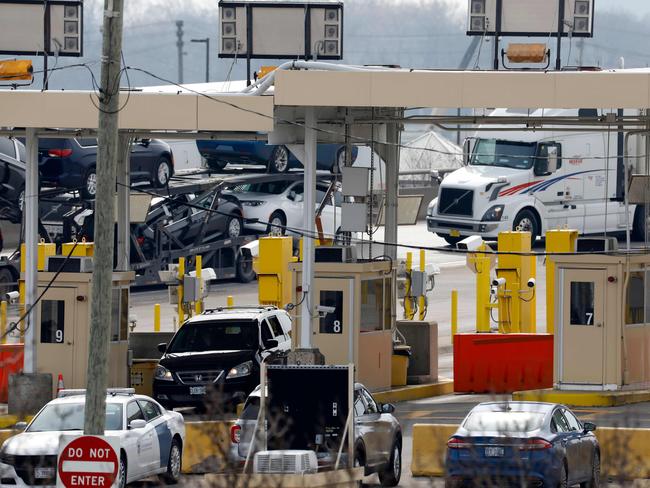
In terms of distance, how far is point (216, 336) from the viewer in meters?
25.8

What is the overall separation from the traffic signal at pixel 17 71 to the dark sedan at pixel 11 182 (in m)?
13.9

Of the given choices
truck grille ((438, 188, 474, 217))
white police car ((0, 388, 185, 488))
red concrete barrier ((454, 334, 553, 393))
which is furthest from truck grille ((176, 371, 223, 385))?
truck grille ((438, 188, 474, 217))

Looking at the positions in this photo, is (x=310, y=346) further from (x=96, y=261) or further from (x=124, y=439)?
(x=96, y=261)

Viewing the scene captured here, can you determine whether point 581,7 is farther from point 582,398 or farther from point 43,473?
point 43,473

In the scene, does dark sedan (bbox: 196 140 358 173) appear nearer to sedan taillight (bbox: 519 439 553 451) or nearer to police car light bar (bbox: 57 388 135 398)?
police car light bar (bbox: 57 388 135 398)

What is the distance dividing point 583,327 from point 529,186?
65.7 feet

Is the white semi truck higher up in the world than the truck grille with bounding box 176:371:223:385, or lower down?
higher up

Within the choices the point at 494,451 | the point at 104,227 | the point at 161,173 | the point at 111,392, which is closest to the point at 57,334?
the point at 111,392

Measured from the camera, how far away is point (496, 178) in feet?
148

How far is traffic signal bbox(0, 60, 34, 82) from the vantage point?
24797mm

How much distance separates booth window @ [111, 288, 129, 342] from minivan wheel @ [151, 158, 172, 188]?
1591 centimetres

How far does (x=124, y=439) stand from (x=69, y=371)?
689 centimetres

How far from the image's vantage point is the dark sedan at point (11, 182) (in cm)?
3875

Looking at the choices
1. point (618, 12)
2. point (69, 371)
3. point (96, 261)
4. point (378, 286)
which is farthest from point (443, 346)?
point (618, 12)
